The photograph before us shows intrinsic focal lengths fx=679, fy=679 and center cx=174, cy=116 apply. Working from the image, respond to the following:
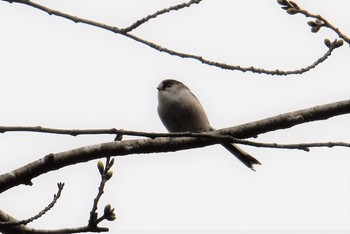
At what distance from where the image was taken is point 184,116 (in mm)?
7191

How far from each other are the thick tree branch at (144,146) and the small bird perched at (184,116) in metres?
3.18

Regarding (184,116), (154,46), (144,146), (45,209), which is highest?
(184,116)

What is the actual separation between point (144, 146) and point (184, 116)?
334 centimetres

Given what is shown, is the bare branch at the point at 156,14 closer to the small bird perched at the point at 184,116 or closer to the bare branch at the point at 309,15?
the bare branch at the point at 309,15

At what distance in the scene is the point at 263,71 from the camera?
3.44m

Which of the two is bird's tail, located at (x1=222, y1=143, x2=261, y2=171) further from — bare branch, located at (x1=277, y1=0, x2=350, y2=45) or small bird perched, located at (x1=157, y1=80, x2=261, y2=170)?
bare branch, located at (x1=277, y1=0, x2=350, y2=45)

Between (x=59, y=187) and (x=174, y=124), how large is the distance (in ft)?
10.9

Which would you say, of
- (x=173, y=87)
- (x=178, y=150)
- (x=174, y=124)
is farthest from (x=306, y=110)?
(x=173, y=87)

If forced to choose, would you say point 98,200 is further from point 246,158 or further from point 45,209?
point 246,158

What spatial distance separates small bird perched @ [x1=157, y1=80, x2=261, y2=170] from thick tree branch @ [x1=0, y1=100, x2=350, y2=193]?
3.18 m

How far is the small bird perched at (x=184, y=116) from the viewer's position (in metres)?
7.18

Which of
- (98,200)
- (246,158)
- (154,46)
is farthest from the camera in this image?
(246,158)

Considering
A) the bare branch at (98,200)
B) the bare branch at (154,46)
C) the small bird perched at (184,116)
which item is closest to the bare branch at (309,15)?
the bare branch at (154,46)

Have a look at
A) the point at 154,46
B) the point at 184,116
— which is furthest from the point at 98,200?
the point at 184,116
